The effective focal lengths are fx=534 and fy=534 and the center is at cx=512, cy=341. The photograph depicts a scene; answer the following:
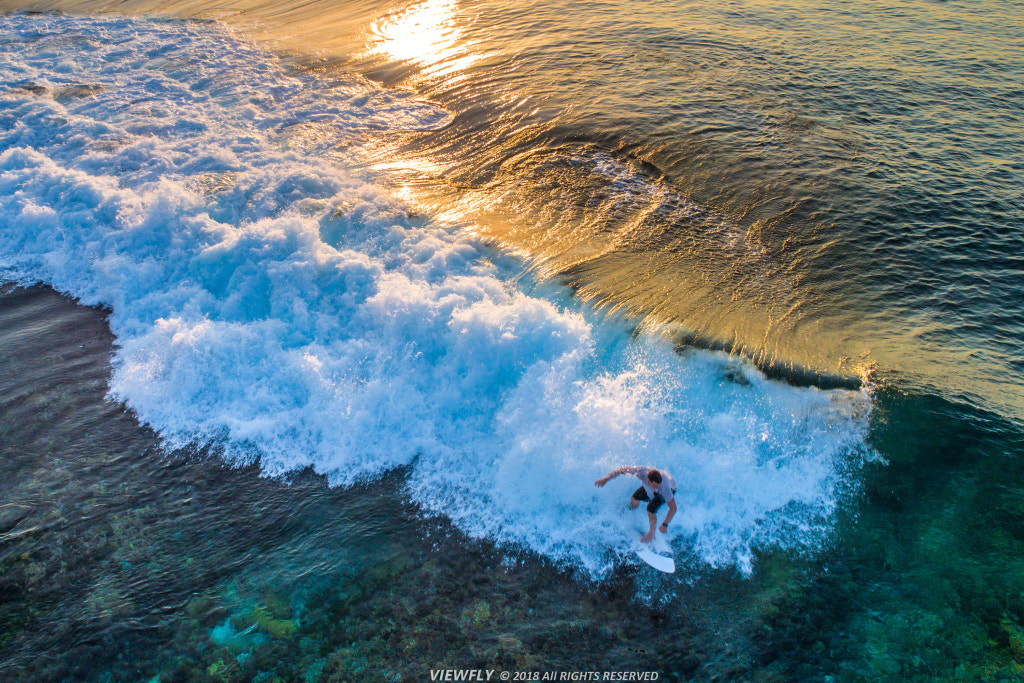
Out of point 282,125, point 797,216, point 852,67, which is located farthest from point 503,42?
point 797,216

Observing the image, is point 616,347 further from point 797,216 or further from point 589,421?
point 797,216

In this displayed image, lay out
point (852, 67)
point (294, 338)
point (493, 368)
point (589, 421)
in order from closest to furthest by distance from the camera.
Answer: point (589, 421) < point (493, 368) < point (294, 338) < point (852, 67)

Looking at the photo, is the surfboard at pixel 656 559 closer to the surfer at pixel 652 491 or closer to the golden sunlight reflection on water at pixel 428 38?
the surfer at pixel 652 491

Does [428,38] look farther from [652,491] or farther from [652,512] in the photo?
[652,512]

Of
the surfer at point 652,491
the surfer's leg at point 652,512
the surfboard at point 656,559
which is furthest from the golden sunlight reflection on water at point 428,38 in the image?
the surfboard at point 656,559

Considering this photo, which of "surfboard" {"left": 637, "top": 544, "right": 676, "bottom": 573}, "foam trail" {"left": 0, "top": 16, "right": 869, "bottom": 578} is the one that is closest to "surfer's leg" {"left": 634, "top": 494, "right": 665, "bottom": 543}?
"surfboard" {"left": 637, "top": 544, "right": 676, "bottom": 573}
